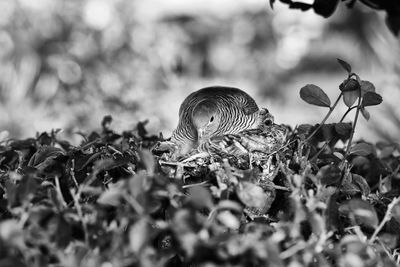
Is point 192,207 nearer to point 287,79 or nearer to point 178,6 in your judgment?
point 287,79

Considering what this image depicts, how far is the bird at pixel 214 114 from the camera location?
6.57 ft

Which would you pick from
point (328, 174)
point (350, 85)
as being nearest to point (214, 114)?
point (350, 85)

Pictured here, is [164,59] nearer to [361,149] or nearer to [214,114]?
[214,114]

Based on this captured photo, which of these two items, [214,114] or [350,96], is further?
[214,114]

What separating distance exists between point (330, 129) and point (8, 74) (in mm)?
4241

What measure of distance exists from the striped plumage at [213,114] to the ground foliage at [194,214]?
1.89ft

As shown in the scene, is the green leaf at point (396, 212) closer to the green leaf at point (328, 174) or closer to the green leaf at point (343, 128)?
the green leaf at point (328, 174)

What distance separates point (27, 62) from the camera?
5316 mm

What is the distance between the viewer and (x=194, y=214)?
35.4 inches

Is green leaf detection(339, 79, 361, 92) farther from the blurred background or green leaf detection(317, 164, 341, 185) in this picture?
the blurred background

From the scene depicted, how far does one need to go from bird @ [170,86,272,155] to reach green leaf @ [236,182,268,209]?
92 centimetres

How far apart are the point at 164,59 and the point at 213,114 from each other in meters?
3.12

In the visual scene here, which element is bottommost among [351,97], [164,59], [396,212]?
[396,212]

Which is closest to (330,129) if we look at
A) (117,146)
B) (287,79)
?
(117,146)
